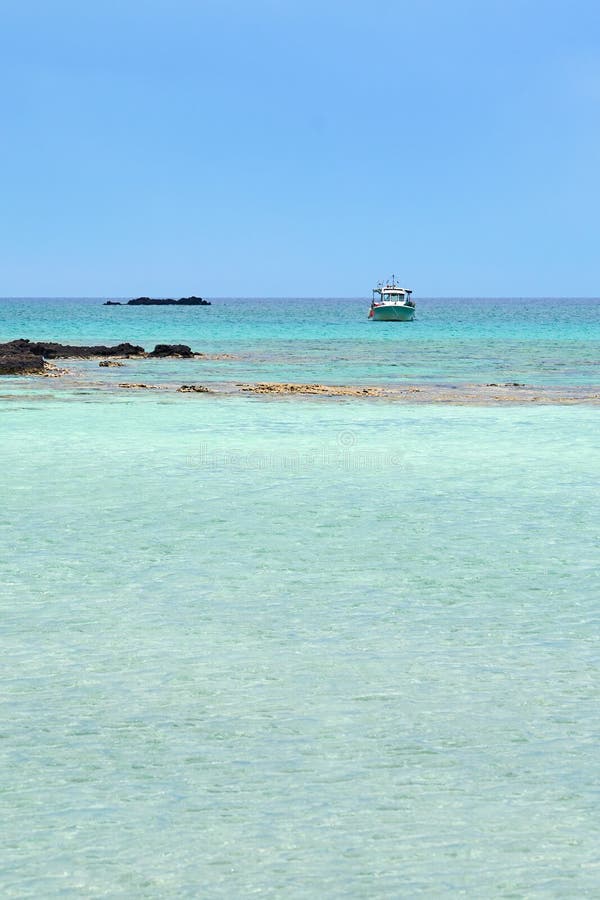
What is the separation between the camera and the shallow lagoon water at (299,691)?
5.11 meters

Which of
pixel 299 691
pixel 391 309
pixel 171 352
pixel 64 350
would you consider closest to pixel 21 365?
pixel 64 350

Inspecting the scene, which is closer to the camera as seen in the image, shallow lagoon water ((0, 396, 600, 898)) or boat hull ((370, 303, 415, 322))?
shallow lagoon water ((0, 396, 600, 898))

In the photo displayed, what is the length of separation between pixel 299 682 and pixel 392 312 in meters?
108

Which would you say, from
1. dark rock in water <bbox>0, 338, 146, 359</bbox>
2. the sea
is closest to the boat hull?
dark rock in water <bbox>0, 338, 146, 359</bbox>

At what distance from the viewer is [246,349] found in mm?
59625

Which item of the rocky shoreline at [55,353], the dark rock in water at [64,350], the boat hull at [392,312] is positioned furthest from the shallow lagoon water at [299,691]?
the boat hull at [392,312]

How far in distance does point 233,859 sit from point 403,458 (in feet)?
43.3

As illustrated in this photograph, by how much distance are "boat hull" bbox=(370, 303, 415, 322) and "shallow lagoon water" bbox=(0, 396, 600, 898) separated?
326ft

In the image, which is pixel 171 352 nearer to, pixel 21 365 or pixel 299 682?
pixel 21 365

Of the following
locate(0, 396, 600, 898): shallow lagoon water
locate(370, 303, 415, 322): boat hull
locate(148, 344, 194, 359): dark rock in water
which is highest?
locate(370, 303, 415, 322): boat hull

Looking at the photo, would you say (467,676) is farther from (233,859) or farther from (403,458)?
(403,458)

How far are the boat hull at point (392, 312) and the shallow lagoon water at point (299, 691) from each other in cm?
9932

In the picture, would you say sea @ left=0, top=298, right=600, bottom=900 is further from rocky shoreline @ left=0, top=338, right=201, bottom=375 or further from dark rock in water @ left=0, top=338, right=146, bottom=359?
dark rock in water @ left=0, top=338, right=146, bottom=359

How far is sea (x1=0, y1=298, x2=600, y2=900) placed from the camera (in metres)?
5.11
